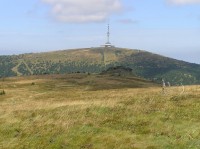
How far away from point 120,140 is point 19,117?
11403mm

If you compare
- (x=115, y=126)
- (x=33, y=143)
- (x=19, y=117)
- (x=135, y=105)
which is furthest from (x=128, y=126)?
(x=19, y=117)

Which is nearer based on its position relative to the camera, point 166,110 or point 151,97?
point 166,110

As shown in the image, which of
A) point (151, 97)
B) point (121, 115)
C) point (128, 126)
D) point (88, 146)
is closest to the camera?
point (88, 146)

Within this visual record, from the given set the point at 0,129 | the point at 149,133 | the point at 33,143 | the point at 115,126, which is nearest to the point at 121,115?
the point at 115,126

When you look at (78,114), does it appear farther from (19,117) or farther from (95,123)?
(19,117)

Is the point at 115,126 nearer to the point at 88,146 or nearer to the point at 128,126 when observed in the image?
the point at 128,126

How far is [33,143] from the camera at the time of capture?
25.9 meters

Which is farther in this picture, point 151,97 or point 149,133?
point 151,97

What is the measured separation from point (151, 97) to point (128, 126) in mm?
8882

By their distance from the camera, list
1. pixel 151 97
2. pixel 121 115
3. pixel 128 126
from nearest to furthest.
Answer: pixel 128 126 → pixel 121 115 → pixel 151 97

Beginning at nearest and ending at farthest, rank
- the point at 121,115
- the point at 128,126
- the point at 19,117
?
the point at 128,126 < the point at 121,115 < the point at 19,117

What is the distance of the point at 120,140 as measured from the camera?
81.5 feet

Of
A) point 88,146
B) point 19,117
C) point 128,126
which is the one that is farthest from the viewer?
point 19,117

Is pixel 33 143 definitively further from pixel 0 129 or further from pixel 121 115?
pixel 121 115
